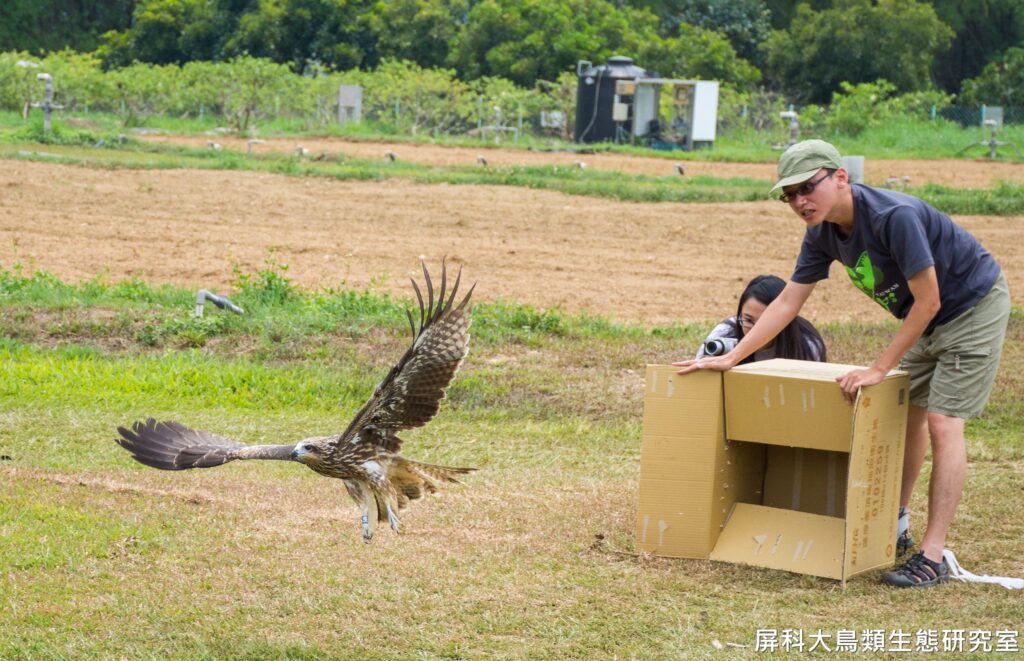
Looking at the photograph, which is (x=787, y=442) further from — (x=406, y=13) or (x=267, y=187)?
(x=406, y=13)

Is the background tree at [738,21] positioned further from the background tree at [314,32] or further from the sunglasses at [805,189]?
the sunglasses at [805,189]

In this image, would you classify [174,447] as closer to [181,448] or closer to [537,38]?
[181,448]

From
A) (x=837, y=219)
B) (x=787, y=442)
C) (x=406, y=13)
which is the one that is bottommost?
(x=787, y=442)

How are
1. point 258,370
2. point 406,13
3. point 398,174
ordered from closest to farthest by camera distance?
point 258,370
point 398,174
point 406,13

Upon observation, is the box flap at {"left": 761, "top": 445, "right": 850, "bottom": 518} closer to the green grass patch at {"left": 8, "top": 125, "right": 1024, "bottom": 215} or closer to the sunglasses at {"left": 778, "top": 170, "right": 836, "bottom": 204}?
the sunglasses at {"left": 778, "top": 170, "right": 836, "bottom": 204}

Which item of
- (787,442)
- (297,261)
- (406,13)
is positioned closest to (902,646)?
(787,442)

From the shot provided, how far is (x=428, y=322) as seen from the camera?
4.42 meters

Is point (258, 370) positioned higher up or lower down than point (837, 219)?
lower down

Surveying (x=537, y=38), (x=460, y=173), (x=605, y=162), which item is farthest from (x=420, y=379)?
(x=537, y=38)

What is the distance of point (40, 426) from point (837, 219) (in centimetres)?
468

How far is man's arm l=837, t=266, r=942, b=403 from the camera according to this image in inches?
183

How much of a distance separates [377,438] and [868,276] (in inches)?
78.9

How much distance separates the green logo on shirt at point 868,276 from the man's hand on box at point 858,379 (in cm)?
36

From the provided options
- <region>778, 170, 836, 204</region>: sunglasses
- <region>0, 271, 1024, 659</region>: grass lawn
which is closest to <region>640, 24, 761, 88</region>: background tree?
<region>0, 271, 1024, 659</region>: grass lawn
